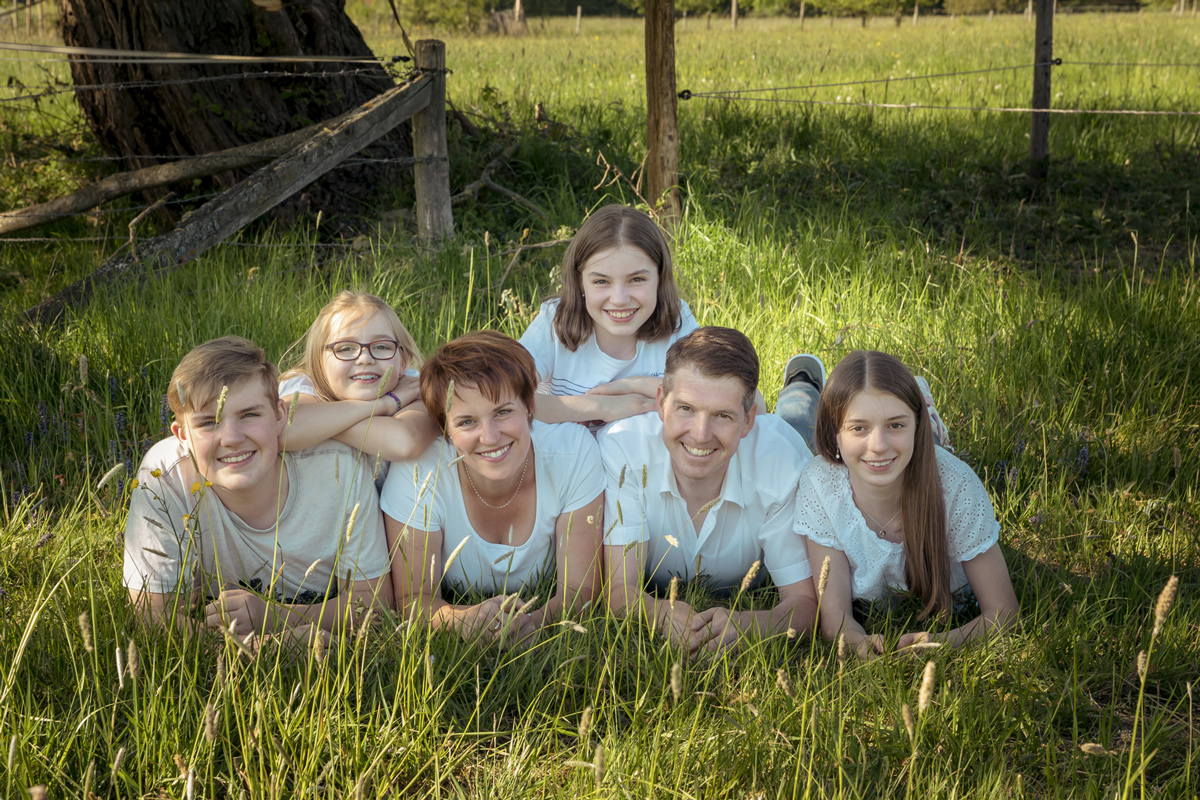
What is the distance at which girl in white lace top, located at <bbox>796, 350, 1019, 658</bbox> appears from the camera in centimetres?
252

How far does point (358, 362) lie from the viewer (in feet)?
9.25

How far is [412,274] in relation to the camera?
4.91 meters

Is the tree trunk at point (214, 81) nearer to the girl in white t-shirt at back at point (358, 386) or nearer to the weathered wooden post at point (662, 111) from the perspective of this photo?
the weathered wooden post at point (662, 111)

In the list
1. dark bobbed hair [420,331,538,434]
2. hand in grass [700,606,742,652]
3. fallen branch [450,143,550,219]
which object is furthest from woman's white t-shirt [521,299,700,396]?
fallen branch [450,143,550,219]

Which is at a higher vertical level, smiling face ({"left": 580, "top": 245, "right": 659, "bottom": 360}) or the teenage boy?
smiling face ({"left": 580, "top": 245, "right": 659, "bottom": 360})

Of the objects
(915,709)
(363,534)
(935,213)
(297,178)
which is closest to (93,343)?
(297,178)

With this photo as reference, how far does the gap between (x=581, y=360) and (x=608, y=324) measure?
246 mm

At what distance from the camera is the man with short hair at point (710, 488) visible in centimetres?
254

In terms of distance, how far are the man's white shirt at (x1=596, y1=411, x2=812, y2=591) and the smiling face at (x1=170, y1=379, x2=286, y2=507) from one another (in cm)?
102

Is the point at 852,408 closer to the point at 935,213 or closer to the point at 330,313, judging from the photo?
the point at 330,313

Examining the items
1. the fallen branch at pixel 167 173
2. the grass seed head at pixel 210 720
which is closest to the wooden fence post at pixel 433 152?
the fallen branch at pixel 167 173

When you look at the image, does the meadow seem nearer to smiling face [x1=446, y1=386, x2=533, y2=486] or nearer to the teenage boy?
the teenage boy

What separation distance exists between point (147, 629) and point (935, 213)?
5.86 meters

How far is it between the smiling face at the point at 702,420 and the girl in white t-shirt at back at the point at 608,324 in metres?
0.53
